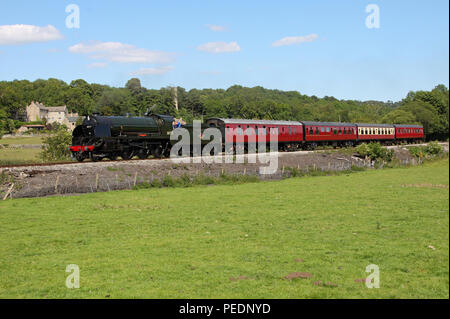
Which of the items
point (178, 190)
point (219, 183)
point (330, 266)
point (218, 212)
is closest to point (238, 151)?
point (219, 183)

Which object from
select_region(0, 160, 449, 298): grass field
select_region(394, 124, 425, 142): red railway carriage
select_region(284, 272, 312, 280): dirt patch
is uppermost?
select_region(394, 124, 425, 142): red railway carriage

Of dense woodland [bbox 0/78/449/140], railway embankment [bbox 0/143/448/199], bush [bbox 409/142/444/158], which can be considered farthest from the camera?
dense woodland [bbox 0/78/449/140]

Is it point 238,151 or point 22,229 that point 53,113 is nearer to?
point 238,151

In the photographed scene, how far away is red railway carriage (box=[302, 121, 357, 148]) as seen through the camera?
58031 millimetres

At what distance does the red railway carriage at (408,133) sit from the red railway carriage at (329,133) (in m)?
13.1

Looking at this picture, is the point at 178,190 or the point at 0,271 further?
the point at 178,190

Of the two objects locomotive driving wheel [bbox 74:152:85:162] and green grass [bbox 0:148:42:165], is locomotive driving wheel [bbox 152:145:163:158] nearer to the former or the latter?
locomotive driving wheel [bbox 74:152:85:162]

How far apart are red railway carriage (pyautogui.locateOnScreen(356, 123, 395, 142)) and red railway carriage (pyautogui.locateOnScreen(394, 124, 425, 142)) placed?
74.2 inches

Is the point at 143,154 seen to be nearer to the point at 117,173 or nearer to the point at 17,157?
the point at 117,173

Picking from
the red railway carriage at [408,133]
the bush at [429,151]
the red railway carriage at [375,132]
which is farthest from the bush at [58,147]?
the red railway carriage at [408,133]

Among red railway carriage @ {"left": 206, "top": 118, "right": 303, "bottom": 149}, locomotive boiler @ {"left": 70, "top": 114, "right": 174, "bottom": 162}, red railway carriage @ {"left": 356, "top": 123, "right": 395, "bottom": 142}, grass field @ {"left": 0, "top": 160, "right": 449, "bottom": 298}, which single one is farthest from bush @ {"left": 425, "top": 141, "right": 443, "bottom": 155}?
locomotive boiler @ {"left": 70, "top": 114, "right": 174, "bottom": 162}

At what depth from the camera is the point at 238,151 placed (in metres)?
47.8

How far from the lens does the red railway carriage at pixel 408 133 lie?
75.6 metres
